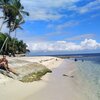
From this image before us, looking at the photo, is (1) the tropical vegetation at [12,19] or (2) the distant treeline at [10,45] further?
(2) the distant treeline at [10,45]

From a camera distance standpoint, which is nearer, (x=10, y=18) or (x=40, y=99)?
(x=40, y=99)

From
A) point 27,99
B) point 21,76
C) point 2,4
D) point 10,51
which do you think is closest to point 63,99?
point 27,99

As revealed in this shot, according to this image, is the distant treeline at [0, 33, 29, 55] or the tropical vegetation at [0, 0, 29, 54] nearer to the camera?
the tropical vegetation at [0, 0, 29, 54]

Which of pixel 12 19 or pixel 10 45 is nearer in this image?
pixel 12 19

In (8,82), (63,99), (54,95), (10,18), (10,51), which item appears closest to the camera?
(63,99)

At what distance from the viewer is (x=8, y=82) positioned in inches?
734

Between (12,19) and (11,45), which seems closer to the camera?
(12,19)

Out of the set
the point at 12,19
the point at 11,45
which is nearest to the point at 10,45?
the point at 11,45

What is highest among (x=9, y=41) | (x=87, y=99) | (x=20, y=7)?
(x=20, y=7)

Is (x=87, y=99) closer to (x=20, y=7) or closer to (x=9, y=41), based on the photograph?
(x=20, y=7)

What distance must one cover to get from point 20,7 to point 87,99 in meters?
44.0

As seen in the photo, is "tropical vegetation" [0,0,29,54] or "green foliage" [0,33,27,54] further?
"green foliage" [0,33,27,54]

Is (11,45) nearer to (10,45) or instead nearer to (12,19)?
(10,45)

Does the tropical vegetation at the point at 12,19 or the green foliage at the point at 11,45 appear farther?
the green foliage at the point at 11,45
